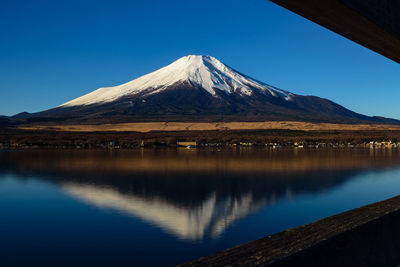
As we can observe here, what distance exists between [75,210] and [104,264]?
2837 millimetres

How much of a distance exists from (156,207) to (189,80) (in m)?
122

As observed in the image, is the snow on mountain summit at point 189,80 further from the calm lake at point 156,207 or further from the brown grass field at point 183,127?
the calm lake at point 156,207

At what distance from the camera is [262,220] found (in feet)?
19.5

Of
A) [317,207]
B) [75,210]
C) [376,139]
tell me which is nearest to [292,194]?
[317,207]

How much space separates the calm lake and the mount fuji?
6805 centimetres

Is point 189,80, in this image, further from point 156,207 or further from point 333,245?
point 333,245

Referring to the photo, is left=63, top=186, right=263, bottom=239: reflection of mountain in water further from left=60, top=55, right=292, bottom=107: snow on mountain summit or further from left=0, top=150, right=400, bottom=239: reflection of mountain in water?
left=60, top=55, right=292, bottom=107: snow on mountain summit

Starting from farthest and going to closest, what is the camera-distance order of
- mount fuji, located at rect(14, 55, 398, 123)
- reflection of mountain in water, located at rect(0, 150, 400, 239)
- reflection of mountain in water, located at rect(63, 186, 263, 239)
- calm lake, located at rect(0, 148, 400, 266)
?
mount fuji, located at rect(14, 55, 398, 123), reflection of mountain in water, located at rect(0, 150, 400, 239), reflection of mountain in water, located at rect(63, 186, 263, 239), calm lake, located at rect(0, 148, 400, 266)

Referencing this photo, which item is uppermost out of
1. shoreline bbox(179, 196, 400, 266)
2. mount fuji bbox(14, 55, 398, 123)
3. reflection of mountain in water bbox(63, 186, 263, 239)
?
mount fuji bbox(14, 55, 398, 123)

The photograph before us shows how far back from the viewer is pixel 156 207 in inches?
267

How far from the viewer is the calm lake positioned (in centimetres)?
454

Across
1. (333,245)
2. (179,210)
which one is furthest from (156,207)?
(333,245)

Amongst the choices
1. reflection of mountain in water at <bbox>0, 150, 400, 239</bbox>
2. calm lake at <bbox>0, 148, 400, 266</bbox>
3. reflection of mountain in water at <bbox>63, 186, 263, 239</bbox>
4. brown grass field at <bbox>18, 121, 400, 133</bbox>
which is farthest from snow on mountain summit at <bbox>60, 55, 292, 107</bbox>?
reflection of mountain in water at <bbox>63, 186, 263, 239</bbox>

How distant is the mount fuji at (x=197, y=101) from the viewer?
87787mm
